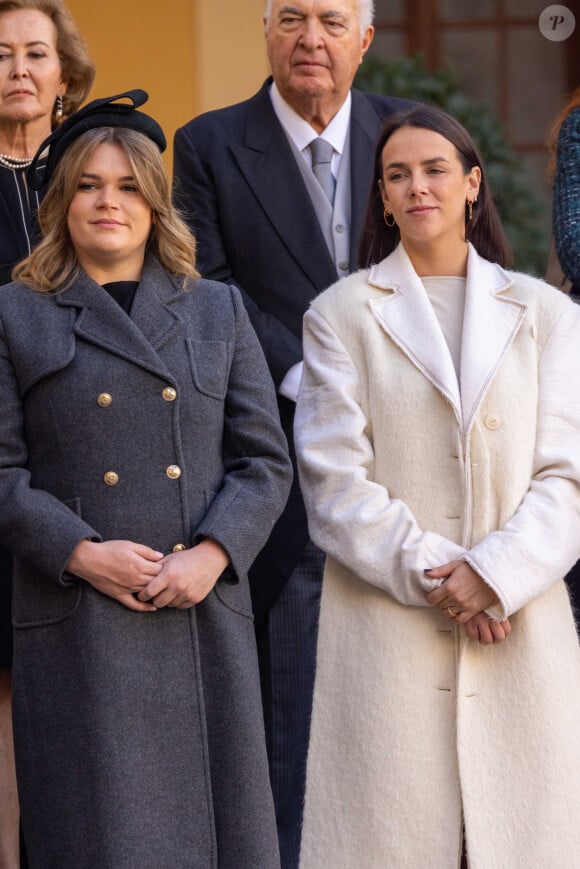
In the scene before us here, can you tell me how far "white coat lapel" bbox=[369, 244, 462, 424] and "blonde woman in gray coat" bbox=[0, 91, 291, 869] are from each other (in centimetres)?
34

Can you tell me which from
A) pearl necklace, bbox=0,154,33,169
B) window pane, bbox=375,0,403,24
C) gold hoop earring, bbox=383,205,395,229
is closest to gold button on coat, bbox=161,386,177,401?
gold hoop earring, bbox=383,205,395,229

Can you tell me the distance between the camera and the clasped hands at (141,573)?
3.45 metres

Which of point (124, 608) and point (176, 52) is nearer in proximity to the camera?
point (124, 608)

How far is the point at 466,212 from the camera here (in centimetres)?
393

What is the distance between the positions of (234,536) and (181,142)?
1.45 metres

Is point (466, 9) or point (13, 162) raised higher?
point (466, 9)

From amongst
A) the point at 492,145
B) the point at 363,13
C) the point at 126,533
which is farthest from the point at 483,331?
the point at 492,145

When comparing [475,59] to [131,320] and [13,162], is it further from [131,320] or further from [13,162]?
[131,320]

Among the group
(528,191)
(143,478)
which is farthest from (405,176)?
(528,191)

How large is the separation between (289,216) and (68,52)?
2.50 feet

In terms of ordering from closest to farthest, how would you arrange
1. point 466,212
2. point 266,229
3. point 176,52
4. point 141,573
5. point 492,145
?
point 141,573 < point 466,212 < point 266,229 < point 176,52 < point 492,145

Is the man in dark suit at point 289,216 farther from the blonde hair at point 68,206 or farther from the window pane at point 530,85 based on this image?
the window pane at point 530,85

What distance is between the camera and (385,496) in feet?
12.1

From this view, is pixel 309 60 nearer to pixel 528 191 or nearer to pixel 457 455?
pixel 457 455
